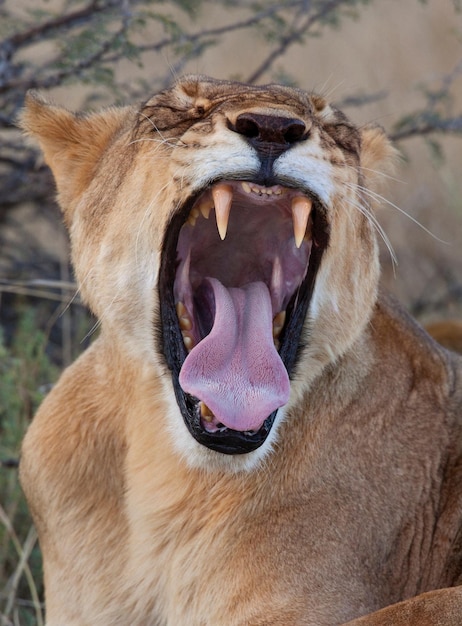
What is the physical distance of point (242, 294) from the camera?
284 cm

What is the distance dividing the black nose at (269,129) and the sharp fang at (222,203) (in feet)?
0.47

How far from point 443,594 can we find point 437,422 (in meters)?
0.58

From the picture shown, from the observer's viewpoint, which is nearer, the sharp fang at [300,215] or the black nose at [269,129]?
the black nose at [269,129]

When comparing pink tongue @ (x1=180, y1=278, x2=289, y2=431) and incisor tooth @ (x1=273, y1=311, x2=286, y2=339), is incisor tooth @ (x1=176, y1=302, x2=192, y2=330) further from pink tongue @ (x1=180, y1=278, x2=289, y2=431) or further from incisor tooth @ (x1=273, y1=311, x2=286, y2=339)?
incisor tooth @ (x1=273, y1=311, x2=286, y2=339)

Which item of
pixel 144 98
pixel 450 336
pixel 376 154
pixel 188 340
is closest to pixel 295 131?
pixel 188 340

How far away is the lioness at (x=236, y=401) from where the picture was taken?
255 centimetres

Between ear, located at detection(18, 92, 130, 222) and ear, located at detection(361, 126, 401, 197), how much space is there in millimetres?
697

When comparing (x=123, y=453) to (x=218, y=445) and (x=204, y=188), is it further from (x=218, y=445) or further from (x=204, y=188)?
(x=204, y=188)

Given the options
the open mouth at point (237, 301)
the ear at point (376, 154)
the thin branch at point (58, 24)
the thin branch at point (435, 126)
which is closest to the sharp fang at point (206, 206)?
the open mouth at point (237, 301)

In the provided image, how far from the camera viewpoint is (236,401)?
255cm

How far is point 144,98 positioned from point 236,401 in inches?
49.4

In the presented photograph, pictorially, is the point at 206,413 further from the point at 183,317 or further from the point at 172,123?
the point at 172,123

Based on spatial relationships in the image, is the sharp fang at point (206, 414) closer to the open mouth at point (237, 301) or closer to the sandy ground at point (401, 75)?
the open mouth at point (237, 301)

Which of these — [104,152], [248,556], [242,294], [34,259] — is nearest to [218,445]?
[248,556]
